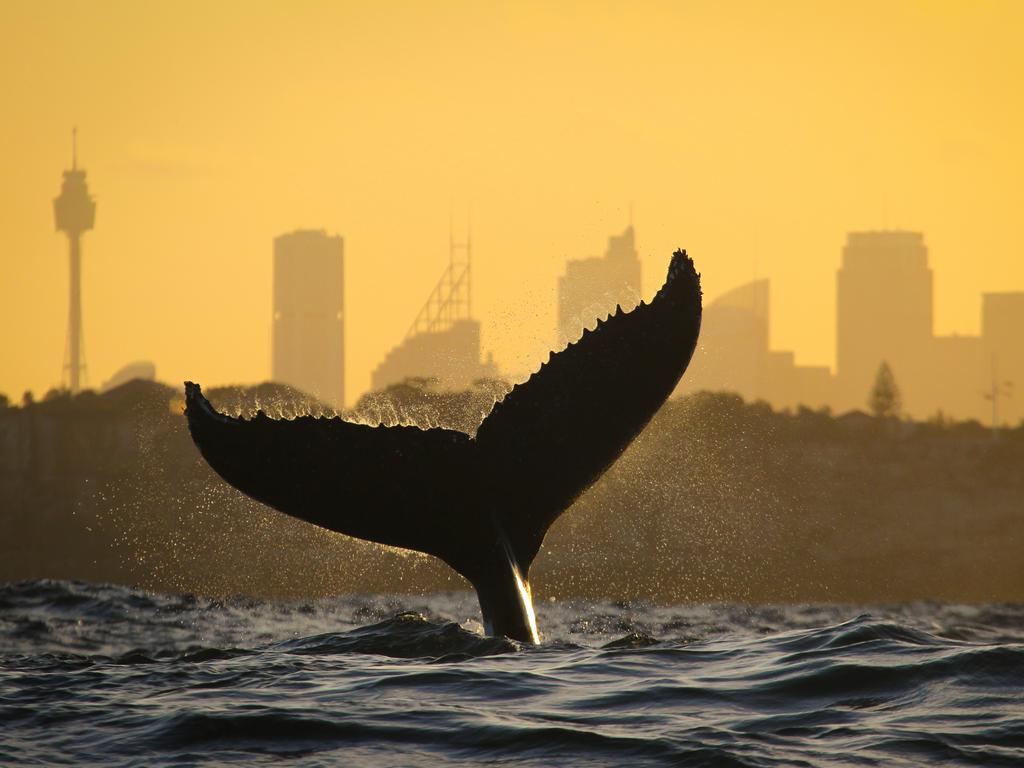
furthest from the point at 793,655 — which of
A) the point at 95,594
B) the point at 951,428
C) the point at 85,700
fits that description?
the point at 951,428

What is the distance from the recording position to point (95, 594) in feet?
44.7

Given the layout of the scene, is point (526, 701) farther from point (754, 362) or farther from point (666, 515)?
point (754, 362)

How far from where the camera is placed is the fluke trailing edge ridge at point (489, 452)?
677 cm

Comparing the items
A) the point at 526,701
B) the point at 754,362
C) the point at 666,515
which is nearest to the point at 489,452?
the point at 526,701

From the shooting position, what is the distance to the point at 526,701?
21.6 ft

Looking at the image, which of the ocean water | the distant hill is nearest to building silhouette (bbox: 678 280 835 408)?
the distant hill

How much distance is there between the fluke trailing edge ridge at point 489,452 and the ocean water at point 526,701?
62 cm

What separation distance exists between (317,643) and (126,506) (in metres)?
75.4

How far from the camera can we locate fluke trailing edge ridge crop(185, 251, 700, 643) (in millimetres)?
6773

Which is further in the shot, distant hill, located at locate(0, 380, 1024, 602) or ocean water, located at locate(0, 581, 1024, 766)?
distant hill, located at locate(0, 380, 1024, 602)

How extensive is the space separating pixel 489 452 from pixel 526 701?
1.10 metres

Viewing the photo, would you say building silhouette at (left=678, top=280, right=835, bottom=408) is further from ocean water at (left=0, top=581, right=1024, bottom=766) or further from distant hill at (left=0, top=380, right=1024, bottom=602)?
ocean water at (left=0, top=581, right=1024, bottom=766)

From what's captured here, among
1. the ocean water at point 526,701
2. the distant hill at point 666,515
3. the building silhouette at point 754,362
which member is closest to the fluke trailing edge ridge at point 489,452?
the ocean water at point 526,701

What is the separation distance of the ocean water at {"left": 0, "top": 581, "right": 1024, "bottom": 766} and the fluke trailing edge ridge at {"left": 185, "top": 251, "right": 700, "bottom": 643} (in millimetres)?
619
